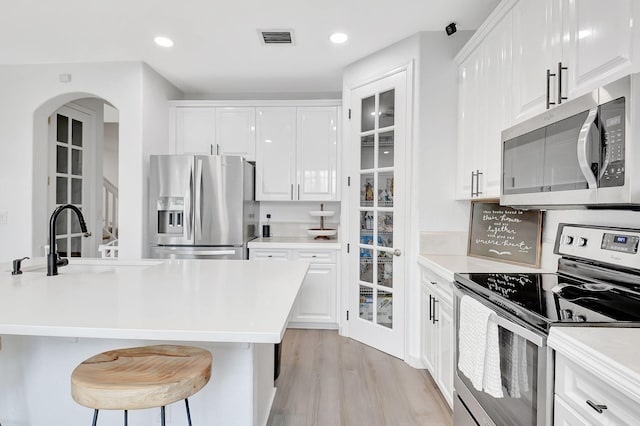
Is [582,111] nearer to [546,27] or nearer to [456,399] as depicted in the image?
[546,27]

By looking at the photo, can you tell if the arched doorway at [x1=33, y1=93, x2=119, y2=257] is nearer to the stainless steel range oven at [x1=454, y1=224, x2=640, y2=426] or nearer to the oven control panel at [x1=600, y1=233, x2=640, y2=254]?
the stainless steel range oven at [x1=454, y1=224, x2=640, y2=426]

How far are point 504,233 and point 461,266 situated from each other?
426 millimetres

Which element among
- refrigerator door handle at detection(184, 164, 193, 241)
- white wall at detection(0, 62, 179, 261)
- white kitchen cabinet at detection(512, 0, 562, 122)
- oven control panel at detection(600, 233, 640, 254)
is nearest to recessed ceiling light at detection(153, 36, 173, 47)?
white wall at detection(0, 62, 179, 261)

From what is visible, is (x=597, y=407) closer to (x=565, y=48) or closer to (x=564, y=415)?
(x=564, y=415)

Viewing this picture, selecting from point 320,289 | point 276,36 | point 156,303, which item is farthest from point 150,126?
point 156,303

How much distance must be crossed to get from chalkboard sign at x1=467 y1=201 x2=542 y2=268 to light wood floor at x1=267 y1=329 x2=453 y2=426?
3.26 ft

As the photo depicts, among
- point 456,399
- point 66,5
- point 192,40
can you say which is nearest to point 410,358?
point 456,399

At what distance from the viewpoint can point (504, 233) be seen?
90.4 inches

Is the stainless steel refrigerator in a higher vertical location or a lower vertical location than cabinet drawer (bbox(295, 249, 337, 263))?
higher

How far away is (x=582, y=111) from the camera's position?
4.08 feet

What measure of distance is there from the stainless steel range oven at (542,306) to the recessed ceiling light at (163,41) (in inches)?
113

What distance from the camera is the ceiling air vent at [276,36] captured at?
2.78m

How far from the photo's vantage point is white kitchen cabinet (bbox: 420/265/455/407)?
2020 mm

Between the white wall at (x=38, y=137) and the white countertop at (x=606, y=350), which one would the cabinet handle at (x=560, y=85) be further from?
the white wall at (x=38, y=137)
